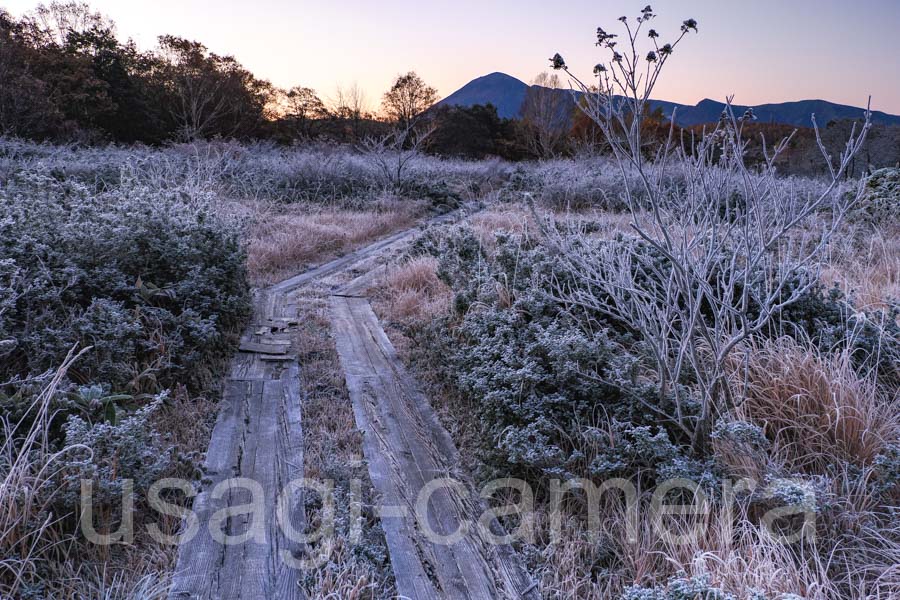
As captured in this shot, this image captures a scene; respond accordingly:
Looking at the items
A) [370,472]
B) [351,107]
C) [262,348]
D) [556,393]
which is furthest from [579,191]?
[351,107]

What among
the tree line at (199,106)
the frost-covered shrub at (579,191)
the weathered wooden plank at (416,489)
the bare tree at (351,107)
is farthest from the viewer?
the bare tree at (351,107)

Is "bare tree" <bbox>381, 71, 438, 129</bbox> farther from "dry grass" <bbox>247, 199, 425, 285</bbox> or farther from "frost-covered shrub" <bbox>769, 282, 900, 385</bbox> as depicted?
"frost-covered shrub" <bbox>769, 282, 900, 385</bbox>

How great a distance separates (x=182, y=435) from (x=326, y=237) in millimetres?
5433

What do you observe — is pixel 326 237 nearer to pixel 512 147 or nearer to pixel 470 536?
pixel 470 536

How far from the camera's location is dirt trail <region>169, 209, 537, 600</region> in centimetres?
183

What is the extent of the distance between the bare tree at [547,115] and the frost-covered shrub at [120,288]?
73.9ft

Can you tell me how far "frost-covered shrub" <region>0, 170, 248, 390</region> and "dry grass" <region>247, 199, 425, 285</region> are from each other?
1.81 m

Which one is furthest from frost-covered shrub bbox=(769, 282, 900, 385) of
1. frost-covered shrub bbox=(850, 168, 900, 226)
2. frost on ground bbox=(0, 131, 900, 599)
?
frost-covered shrub bbox=(850, 168, 900, 226)

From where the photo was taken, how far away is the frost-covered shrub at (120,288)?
8.93ft

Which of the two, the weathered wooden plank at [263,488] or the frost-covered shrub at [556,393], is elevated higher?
the frost-covered shrub at [556,393]

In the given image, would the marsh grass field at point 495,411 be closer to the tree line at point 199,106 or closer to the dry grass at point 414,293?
the dry grass at point 414,293

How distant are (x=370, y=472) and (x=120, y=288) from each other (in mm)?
2081

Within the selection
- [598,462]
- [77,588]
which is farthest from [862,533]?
[77,588]

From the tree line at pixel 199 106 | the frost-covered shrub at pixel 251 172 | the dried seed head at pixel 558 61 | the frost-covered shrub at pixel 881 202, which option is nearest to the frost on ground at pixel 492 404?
the dried seed head at pixel 558 61
